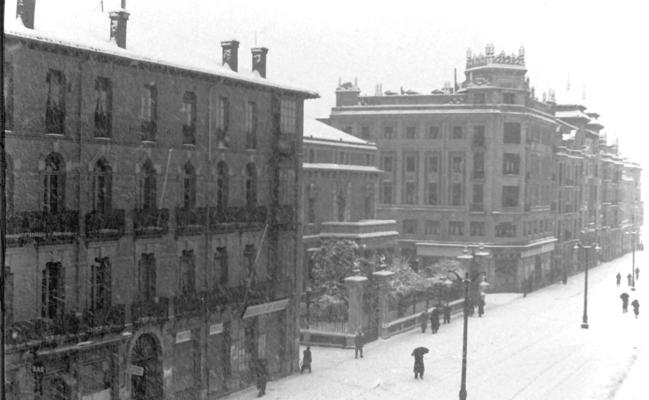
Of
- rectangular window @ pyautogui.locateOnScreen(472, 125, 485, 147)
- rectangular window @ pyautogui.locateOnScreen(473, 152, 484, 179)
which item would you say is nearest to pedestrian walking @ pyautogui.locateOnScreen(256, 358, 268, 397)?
rectangular window @ pyautogui.locateOnScreen(473, 152, 484, 179)

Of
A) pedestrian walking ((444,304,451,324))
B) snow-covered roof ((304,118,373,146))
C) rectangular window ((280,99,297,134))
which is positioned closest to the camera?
rectangular window ((280,99,297,134))

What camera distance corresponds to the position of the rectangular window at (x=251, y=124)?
32.0 meters

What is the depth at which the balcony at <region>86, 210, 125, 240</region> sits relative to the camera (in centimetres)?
2439

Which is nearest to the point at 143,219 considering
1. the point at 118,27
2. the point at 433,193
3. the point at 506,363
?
the point at 118,27

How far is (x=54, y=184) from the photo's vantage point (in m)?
23.1

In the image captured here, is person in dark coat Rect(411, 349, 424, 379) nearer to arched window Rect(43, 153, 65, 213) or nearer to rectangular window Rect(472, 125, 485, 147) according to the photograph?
arched window Rect(43, 153, 65, 213)

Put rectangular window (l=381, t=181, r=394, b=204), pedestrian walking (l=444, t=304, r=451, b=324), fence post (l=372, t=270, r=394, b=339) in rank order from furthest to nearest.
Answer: rectangular window (l=381, t=181, r=394, b=204), pedestrian walking (l=444, t=304, r=451, b=324), fence post (l=372, t=270, r=394, b=339)

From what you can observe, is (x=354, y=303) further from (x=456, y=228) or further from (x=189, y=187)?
(x=456, y=228)

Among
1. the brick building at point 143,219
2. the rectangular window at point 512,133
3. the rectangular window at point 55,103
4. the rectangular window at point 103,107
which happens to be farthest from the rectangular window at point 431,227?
the rectangular window at point 55,103

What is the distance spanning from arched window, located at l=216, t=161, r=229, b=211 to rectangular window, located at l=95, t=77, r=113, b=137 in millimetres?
6080

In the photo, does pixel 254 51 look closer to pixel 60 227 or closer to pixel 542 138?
pixel 60 227

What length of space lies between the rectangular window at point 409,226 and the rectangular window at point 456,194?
12.2ft

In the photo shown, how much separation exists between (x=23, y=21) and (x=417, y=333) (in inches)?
1141

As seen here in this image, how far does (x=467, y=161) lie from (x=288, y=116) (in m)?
36.9
